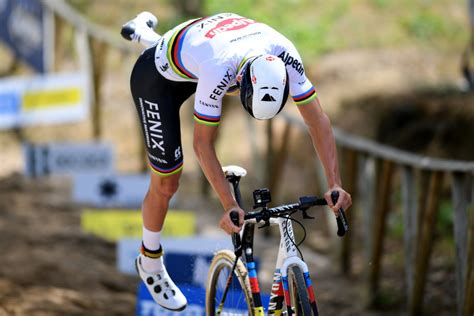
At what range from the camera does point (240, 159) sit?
12.4m

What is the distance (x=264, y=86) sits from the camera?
157 inches

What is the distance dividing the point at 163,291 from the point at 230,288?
1.36 feet

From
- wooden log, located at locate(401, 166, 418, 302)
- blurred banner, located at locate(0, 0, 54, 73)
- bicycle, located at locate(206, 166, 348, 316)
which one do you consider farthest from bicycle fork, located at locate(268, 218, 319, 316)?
blurred banner, located at locate(0, 0, 54, 73)

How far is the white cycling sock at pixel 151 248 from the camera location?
5027mm

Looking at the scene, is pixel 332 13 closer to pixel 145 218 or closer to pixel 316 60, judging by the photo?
pixel 316 60

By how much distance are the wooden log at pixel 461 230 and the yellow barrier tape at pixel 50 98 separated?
5.83m

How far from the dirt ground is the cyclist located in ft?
5.65

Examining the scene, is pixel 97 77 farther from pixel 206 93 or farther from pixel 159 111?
pixel 206 93

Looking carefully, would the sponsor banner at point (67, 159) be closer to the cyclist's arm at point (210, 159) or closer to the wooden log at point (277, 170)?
the wooden log at point (277, 170)

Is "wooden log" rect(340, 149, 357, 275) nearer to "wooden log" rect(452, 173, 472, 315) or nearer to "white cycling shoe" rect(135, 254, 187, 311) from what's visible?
"wooden log" rect(452, 173, 472, 315)

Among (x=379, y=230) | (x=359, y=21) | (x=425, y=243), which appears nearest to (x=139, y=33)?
(x=425, y=243)

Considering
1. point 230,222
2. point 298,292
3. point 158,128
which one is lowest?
point 298,292

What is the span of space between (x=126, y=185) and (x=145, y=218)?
193 inches

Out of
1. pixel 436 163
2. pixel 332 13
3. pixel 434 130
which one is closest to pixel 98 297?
pixel 436 163
